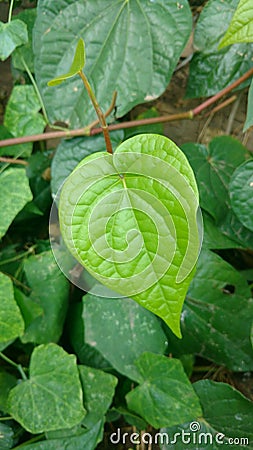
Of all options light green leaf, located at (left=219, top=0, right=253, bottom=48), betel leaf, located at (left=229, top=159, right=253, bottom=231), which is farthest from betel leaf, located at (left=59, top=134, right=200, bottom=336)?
betel leaf, located at (left=229, top=159, right=253, bottom=231)

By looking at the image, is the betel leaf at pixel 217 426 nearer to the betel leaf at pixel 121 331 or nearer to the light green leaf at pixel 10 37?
the betel leaf at pixel 121 331

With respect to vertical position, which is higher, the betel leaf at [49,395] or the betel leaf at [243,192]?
the betel leaf at [243,192]

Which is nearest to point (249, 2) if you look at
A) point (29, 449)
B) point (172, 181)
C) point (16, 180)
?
point (172, 181)

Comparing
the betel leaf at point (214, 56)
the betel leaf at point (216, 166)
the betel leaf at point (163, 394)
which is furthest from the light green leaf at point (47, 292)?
the betel leaf at point (214, 56)

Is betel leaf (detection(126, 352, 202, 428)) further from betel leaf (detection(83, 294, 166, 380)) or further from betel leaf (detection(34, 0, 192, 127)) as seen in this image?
betel leaf (detection(34, 0, 192, 127))

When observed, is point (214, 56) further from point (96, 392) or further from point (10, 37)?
point (96, 392)

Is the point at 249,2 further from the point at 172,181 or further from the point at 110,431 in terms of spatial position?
the point at 110,431
